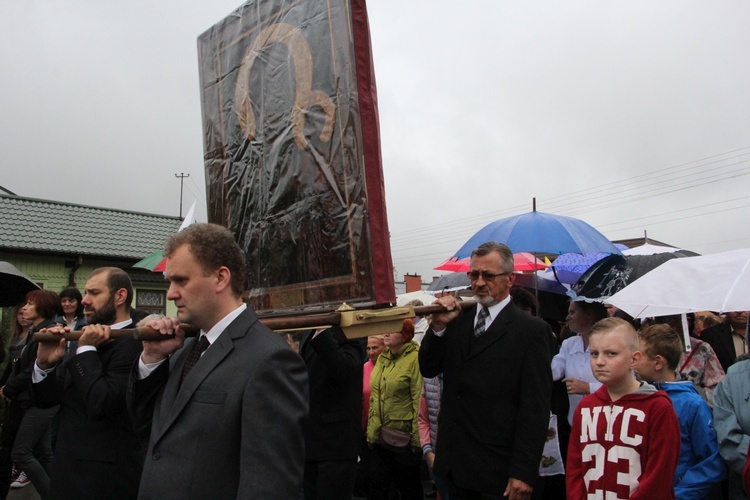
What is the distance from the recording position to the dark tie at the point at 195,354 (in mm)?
2281

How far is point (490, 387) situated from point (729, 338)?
5.06 m

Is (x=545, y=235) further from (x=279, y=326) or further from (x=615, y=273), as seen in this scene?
(x=279, y=326)

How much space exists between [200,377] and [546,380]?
1982mm

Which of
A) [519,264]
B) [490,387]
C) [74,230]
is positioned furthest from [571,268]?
[74,230]

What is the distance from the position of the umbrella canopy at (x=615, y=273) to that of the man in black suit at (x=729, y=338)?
3.36 feet

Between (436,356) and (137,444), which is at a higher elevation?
(436,356)

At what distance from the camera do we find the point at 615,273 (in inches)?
257

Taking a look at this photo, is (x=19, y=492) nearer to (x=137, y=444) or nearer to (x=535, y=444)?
(x=137, y=444)

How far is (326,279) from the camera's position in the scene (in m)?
2.73

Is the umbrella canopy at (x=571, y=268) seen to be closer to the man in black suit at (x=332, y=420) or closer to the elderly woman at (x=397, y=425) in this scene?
the elderly woman at (x=397, y=425)

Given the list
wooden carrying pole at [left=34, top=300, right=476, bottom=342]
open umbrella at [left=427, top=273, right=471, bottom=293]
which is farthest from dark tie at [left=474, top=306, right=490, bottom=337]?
open umbrella at [left=427, top=273, right=471, bottom=293]

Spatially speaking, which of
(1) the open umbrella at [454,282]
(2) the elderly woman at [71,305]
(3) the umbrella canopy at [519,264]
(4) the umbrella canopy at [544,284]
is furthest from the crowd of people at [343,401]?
(1) the open umbrella at [454,282]

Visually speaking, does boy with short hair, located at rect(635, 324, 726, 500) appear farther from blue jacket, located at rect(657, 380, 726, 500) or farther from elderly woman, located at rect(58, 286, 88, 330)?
elderly woman, located at rect(58, 286, 88, 330)

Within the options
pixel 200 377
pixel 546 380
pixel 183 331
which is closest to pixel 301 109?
pixel 183 331
